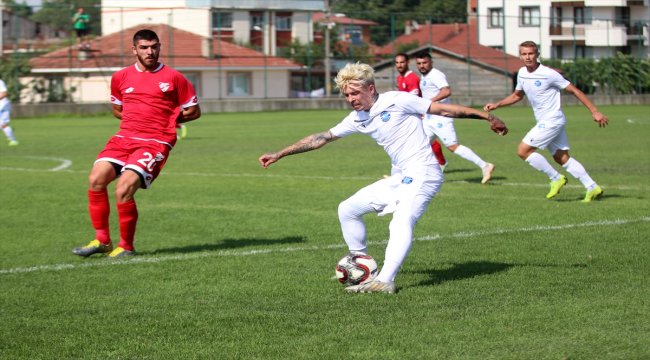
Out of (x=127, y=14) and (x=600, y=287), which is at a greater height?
(x=127, y=14)

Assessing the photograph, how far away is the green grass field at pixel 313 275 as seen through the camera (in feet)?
20.8

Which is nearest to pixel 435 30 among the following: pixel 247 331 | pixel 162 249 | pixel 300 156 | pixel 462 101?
pixel 462 101

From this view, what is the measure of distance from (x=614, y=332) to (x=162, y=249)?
5.53 m

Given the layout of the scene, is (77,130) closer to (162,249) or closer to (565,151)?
(565,151)

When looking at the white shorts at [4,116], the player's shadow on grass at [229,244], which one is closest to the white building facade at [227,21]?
the white shorts at [4,116]

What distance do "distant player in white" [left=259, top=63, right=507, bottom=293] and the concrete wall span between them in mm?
38155

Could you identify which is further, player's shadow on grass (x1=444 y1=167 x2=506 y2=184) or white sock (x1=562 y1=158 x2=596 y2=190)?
player's shadow on grass (x1=444 y1=167 x2=506 y2=184)

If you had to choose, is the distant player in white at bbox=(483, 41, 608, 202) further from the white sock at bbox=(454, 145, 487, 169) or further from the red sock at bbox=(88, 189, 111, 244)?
the red sock at bbox=(88, 189, 111, 244)

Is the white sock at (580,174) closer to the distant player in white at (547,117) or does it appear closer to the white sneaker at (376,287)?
the distant player in white at (547,117)

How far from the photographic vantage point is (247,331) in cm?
669

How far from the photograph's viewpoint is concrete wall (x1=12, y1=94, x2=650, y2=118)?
4535 centimetres

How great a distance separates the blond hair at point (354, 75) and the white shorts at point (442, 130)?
10.1 m

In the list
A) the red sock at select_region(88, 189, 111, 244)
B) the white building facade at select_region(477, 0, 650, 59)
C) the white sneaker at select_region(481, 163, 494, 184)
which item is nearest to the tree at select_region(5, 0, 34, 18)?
the white building facade at select_region(477, 0, 650, 59)

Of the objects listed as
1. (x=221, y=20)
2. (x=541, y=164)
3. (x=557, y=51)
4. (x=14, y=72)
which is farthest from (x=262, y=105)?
(x=541, y=164)
